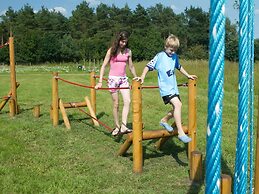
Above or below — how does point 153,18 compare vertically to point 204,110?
above

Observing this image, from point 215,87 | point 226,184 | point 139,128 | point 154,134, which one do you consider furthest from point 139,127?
point 215,87

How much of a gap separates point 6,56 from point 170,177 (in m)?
50.8

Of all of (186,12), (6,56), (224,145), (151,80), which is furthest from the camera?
(186,12)

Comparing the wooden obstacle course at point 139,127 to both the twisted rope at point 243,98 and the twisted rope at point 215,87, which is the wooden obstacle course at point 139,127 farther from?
the twisted rope at point 215,87

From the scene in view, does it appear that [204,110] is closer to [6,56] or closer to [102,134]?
[102,134]

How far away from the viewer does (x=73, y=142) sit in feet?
18.6

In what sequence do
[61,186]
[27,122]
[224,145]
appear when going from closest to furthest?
[61,186] < [224,145] < [27,122]

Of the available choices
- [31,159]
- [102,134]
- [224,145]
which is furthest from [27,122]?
[224,145]

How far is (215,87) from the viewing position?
3.85ft

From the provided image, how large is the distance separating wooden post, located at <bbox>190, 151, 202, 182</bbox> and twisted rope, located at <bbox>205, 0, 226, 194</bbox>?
2357 millimetres

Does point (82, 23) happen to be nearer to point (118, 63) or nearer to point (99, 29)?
point (99, 29)

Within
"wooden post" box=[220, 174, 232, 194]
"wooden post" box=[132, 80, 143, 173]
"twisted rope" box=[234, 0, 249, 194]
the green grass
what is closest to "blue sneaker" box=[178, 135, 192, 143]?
the green grass

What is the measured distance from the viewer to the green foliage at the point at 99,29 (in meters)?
55.7

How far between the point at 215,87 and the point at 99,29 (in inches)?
2702
